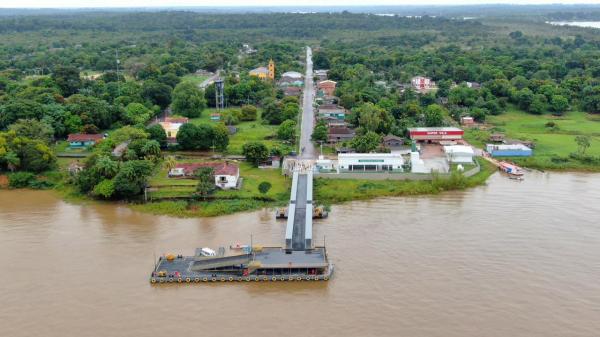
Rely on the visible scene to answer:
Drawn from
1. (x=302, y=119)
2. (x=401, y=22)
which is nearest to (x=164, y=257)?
(x=302, y=119)

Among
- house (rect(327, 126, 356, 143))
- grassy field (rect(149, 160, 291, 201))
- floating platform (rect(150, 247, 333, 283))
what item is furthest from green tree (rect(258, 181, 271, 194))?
house (rect(327, 126, 356, 143))

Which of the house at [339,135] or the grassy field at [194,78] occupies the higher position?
the house at [339,135]

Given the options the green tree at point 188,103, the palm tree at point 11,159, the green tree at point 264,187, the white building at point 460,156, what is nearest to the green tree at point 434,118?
the white building at point 460,156

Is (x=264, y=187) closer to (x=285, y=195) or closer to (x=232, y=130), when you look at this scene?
(x=285, y=195)

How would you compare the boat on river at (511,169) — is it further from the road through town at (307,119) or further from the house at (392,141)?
the road through town at (307,119)

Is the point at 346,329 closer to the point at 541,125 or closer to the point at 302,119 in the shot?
the point at 302,119

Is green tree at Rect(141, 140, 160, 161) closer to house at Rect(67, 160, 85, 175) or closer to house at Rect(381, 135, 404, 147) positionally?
house at Rect(67, 160, 85, 175)
